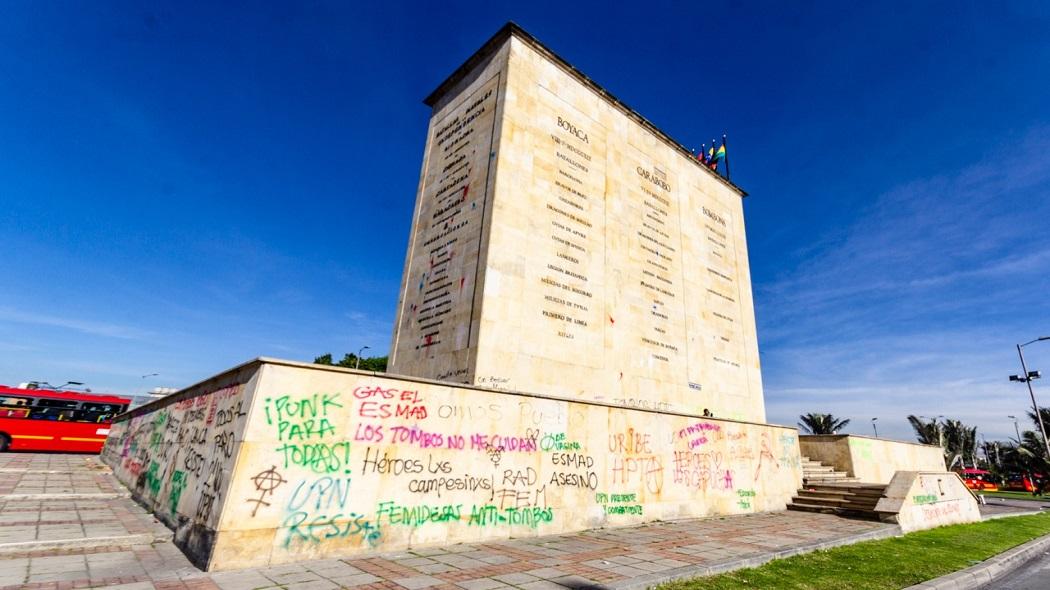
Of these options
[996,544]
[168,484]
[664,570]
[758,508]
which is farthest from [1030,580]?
[168,484]

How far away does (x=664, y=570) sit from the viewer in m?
6.11

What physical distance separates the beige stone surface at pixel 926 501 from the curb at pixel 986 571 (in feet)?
6.89

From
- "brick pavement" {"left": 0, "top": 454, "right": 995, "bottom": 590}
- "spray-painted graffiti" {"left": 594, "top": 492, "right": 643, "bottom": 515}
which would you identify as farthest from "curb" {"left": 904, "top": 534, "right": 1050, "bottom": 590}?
"spray-painted graffiti" {"left": 594, "top": 492, "right": 643, "bottom": 515}

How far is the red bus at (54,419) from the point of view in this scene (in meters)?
23.1

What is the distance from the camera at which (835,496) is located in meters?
14.0

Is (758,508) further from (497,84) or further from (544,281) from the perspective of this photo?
(497,84)

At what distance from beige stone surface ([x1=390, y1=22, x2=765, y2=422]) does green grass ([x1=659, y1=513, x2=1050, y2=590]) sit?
17.1 feet

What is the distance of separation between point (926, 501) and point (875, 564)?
27.3ft

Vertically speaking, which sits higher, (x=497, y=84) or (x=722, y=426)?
(x=497, y=84)

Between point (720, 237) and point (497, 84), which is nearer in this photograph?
point (497, 84)

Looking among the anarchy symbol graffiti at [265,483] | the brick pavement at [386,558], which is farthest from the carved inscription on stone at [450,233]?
the anarchy symbol graffiti at [265,483]

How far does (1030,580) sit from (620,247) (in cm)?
1124

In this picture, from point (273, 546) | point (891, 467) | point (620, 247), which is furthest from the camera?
point (891, 467)

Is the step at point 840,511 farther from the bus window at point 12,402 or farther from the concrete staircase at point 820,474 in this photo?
the bus window at point 12,402
